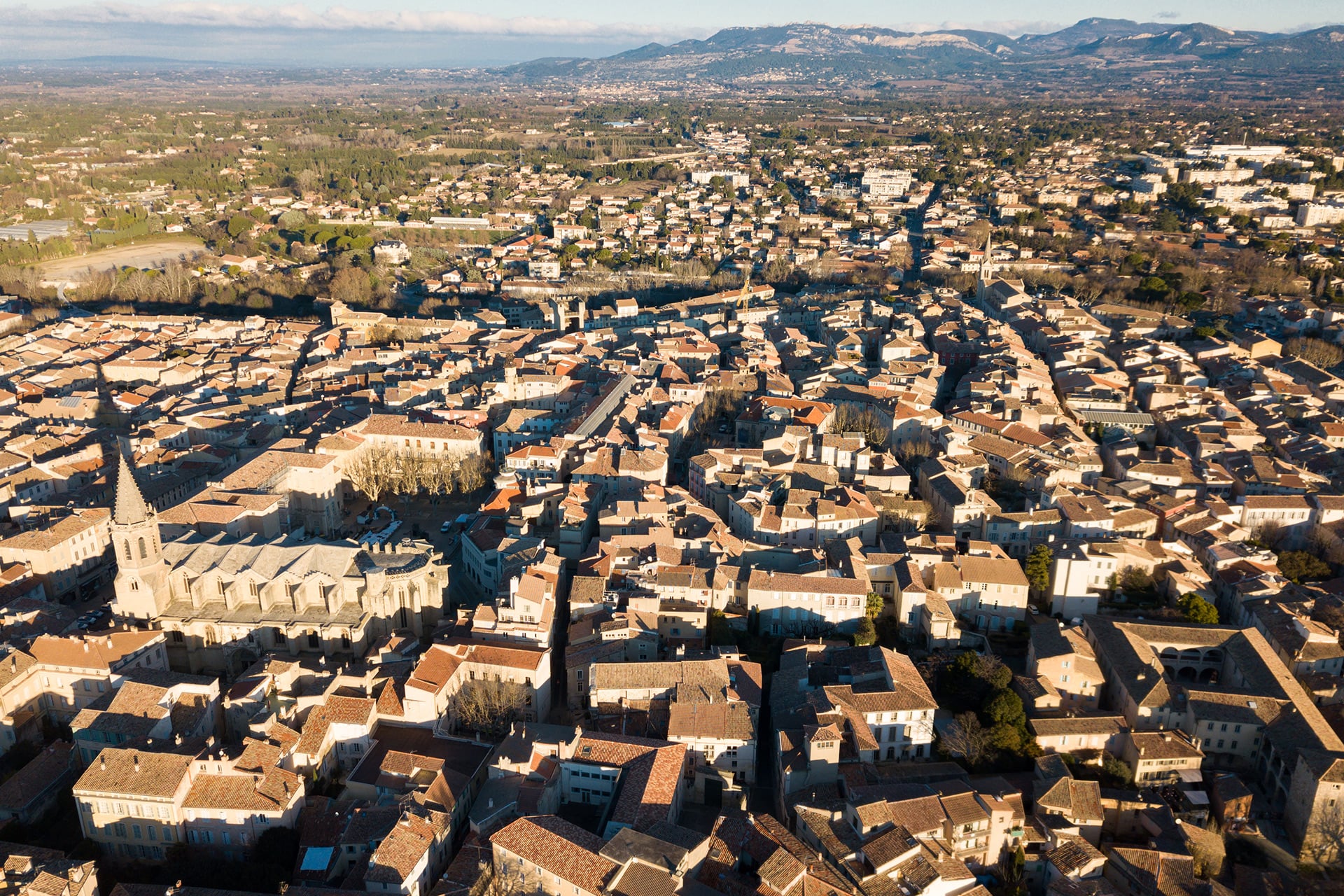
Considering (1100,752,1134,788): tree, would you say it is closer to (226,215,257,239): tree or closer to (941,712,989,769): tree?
(941,712,989,769): tree

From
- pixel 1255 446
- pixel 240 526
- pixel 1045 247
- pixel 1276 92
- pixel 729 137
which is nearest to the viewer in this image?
pixel 240 526

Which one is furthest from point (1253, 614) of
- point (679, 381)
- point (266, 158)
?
point (266, 158)

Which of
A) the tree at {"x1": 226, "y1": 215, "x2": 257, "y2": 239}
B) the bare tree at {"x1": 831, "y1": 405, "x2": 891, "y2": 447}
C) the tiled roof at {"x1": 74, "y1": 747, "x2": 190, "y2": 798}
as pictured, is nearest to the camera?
the tiled roof at {"x1": 74, "y1": 747, "x2": 190, "y2": 798}

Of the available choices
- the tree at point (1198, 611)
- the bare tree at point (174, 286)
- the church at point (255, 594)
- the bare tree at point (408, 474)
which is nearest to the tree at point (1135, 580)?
the tree at point (1198, 611)

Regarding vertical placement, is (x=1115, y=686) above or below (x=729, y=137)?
below

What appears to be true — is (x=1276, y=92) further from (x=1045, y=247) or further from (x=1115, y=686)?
(x=1115, y=686)

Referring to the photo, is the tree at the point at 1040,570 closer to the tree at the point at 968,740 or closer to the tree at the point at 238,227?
the tree at the point at 968,740

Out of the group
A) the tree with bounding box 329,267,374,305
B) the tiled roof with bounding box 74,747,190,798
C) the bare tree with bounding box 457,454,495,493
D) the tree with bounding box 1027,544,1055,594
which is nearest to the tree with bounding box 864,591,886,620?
the tree with bounding box 1027,544,1055,594
